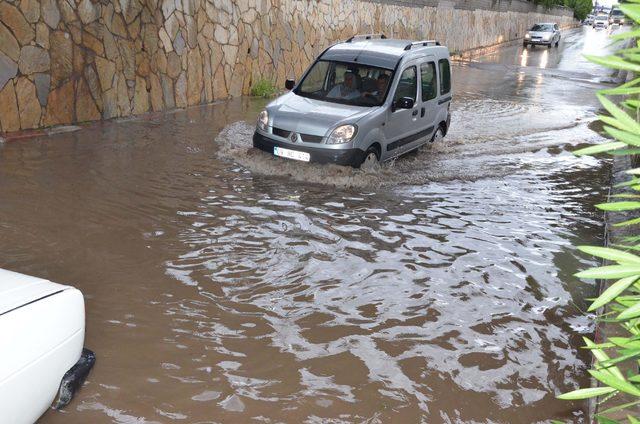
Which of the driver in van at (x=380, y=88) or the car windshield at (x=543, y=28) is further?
the car windshield at (x=543, y=28)

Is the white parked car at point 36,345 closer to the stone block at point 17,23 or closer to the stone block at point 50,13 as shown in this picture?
the stone block at point 17,23

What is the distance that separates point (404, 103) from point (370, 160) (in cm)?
100

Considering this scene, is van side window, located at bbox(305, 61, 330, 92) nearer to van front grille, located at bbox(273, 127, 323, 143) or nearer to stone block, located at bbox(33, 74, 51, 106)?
van front grille, located at bbox(273, 127, 323, 143)

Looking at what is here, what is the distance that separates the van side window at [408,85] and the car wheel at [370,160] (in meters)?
0.92

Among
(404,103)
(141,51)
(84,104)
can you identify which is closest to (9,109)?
(84,104)

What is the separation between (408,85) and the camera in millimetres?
9945

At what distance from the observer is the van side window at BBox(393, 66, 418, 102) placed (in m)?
Result: 9.68

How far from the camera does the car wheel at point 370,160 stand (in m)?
8.96

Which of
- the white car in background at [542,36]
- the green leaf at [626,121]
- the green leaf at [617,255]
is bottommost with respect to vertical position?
the white car in background at [542,36]

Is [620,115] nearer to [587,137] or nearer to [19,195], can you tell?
[19,195]

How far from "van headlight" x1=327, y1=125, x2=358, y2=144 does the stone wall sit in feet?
15.2

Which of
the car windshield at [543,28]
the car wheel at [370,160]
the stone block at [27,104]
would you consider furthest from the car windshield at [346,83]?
the car windshield at [543,28]

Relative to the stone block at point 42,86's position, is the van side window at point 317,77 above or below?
above

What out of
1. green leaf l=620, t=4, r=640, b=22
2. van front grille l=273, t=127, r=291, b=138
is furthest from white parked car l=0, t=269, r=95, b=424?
van front grille l=273, t=127, r=291, b=138
